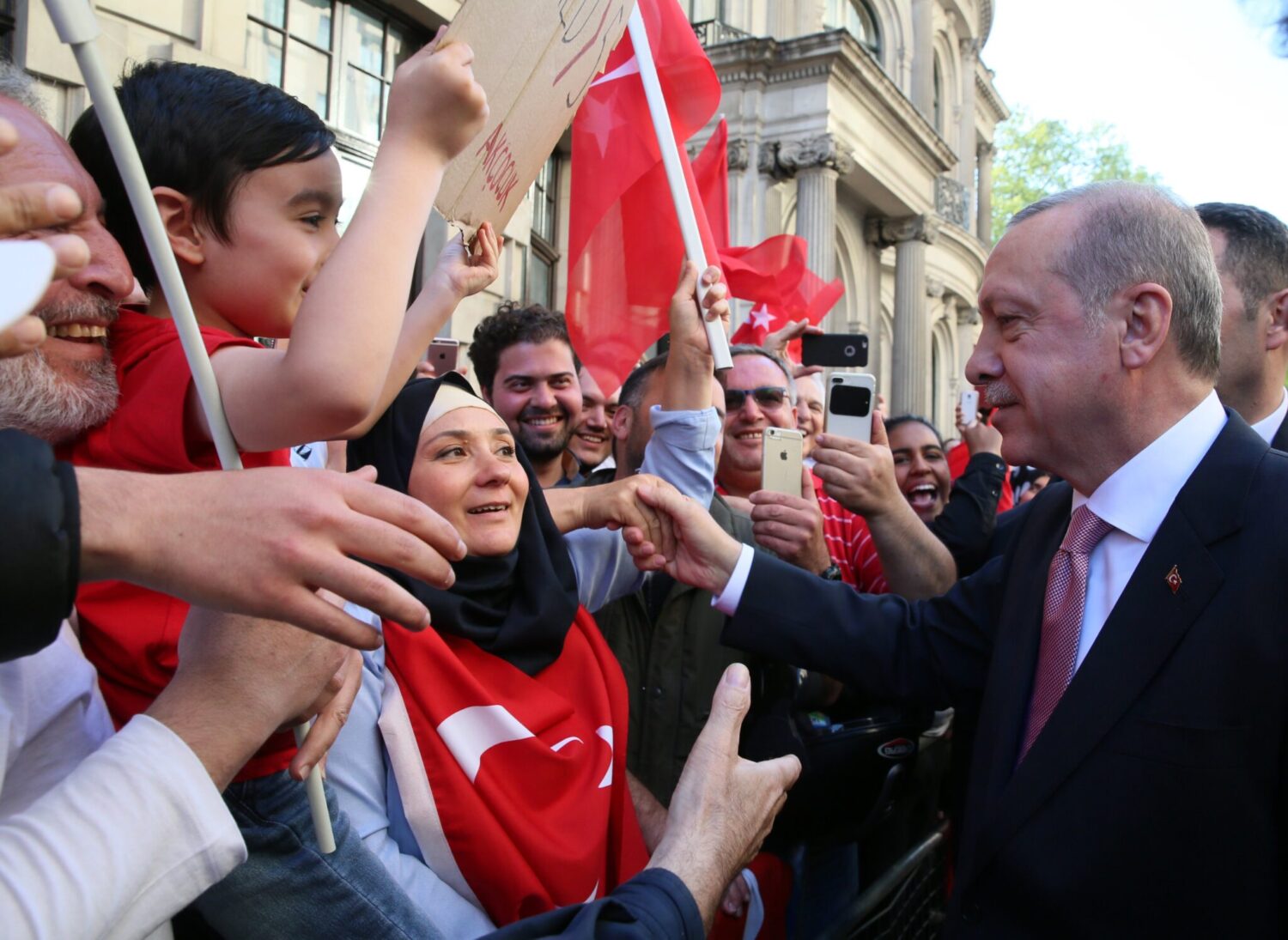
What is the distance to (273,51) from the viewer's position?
7.05 m

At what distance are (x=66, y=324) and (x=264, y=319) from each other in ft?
1.14

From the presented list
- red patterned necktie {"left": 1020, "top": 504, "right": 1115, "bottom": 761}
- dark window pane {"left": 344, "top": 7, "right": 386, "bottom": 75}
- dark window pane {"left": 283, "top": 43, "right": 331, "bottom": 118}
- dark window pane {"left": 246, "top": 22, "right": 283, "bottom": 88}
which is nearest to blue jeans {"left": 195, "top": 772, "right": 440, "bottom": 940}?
red patterned necktie {"left": 1020, "top": 504, "right": 1115, "bottom": 761}

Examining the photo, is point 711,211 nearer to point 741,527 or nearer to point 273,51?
point 741,527

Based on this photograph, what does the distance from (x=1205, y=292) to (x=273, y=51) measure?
7.07 meters

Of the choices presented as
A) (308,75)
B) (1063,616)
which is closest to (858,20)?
(308,75)

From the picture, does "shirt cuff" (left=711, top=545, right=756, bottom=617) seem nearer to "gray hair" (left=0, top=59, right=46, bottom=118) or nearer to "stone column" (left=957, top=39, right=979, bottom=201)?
"gray hair" (left=0, top=59, right=46, bottom=118)

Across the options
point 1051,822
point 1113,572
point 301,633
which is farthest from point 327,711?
point 1113,572

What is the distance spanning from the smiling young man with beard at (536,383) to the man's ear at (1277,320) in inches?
95.4

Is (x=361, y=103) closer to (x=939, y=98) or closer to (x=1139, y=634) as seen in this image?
(x=1139, y=634)

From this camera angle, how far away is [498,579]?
2039 mm

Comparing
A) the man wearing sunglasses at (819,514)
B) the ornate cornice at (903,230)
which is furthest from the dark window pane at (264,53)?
the ornate cornice at (903,230)

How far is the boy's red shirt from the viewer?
3.94ft

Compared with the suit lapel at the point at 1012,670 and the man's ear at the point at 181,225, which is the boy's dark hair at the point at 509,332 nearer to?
the suit lapel at the point at 1012,670

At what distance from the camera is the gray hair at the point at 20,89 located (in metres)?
1.21
